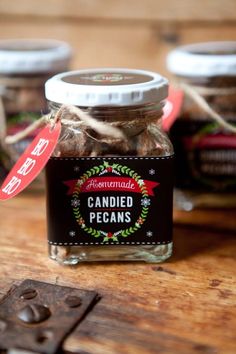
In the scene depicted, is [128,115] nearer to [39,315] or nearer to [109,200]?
[109,200]

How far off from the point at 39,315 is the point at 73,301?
40mm

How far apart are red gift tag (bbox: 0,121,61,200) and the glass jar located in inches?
8.4

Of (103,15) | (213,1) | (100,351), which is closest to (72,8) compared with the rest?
(103,15)

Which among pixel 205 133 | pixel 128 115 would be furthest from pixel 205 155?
pixel 128 115

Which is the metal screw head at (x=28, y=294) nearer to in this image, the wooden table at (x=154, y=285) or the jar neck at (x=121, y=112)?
the wooden table at (x=154, y=285)

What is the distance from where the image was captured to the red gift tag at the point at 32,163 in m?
0.64

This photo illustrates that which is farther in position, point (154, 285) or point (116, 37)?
point (116, 37)

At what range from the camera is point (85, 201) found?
2.15 ft

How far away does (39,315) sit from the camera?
57 cm

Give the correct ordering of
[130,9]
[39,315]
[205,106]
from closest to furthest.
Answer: [39,315] < [205,106] < [130,9]

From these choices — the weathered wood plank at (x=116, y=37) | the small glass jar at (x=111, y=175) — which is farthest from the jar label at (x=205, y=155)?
the weathered wood plank at (x=116, y=37)

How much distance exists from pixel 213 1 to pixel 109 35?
0.61 ft

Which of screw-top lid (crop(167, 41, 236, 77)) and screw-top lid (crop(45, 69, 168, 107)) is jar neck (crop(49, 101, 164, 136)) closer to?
screw-top lid (crop(45, 69, 168, 107))

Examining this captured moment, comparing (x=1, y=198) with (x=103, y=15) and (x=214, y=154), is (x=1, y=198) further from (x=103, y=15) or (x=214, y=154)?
(x=103, y=15)
